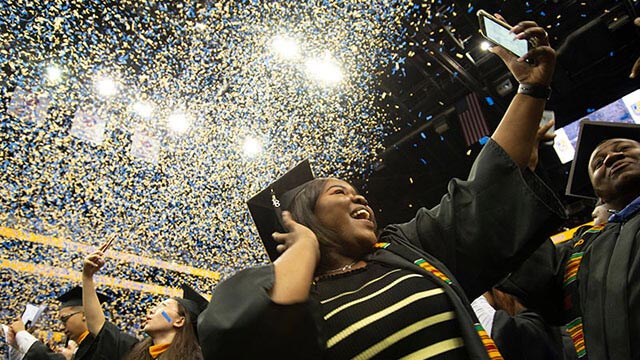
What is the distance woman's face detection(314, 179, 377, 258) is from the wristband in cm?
73

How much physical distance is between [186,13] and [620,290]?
6.22 meters

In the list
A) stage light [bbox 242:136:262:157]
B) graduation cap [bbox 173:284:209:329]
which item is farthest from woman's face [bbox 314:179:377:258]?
stage light [bbox 242:136:262:157]

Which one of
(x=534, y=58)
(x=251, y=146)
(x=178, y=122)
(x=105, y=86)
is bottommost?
(x=534, y=58)

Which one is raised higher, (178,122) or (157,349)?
(178,122)

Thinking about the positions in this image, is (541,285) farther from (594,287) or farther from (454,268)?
(454,268)

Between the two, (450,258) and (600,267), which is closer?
(450,258)

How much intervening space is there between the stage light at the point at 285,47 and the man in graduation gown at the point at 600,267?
4.76 m

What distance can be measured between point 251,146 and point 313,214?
601cm

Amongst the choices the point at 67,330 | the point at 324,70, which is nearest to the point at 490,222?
the point at 67,330

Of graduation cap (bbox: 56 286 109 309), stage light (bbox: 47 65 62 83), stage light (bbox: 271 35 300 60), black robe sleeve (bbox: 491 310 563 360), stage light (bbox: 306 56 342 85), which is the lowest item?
black robe sleeve (bbox: 491 310 563 360)

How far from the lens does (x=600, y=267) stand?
170 centimetres

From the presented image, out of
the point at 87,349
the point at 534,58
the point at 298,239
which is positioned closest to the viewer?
the point at 298,239

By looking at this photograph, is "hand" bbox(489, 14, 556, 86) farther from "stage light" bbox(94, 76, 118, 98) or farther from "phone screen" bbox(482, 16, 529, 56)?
"stage light" bbox(94, 76, 118, 98)

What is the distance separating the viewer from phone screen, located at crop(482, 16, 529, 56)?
159 centimetres
